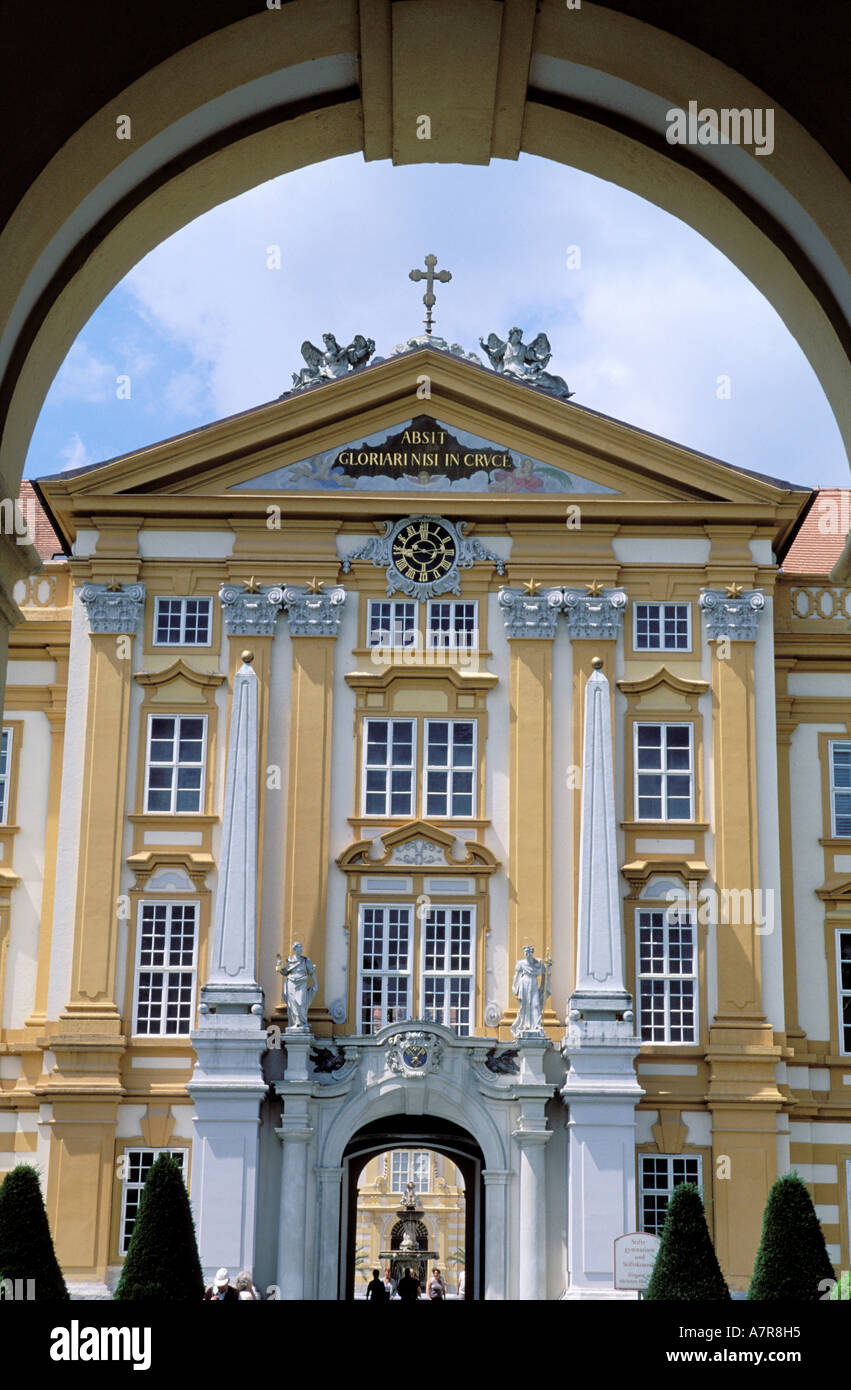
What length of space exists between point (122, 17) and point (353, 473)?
2733cm

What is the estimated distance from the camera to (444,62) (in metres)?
8.83

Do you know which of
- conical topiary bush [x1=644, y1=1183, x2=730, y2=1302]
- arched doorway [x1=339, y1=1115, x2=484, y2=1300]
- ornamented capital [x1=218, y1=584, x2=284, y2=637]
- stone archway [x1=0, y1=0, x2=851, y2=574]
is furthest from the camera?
ornamented capital [x1=218, y1=584, x2=284, y2=637]

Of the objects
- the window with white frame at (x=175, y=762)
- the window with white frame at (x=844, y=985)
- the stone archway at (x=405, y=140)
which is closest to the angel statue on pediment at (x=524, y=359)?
the window with white frame at (x=175, y=762)

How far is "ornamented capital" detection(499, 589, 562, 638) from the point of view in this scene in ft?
114

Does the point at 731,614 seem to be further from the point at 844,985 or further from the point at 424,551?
the point at 844,985

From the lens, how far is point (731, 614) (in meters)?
34.9

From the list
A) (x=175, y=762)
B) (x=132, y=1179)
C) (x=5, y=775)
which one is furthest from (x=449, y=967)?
(x=5, y=775)

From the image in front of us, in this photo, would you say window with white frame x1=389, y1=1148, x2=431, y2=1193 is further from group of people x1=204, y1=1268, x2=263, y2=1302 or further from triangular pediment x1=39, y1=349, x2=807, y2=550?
triangular pediment x1=39, y1=349, x2=807, y2=550

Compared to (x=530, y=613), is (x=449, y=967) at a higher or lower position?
lower

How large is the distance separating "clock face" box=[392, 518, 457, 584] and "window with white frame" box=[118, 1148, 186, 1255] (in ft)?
37.6

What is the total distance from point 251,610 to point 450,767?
4815 mm

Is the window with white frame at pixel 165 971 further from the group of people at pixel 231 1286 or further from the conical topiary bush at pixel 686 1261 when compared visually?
the conical topiary bush at pixel 686 1261

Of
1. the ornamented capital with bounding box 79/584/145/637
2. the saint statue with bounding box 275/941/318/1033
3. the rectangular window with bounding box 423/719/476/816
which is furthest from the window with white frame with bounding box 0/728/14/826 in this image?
the rectangular window with bounding box 423/719/476/816
